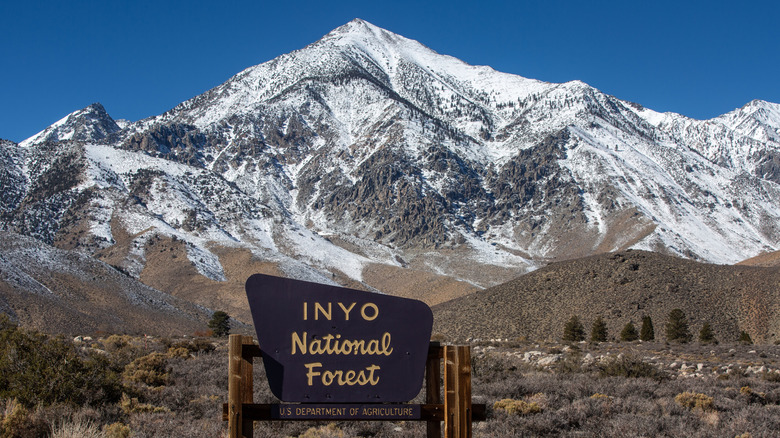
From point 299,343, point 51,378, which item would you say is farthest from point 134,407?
point 299,343

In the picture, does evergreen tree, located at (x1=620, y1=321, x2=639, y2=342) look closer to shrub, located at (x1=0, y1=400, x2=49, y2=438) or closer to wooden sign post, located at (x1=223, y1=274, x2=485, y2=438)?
shrub, located at (x1=0, y1=400, x2=49, y2=438)

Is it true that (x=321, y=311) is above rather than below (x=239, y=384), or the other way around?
above

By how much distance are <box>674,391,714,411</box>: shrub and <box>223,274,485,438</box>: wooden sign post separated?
663 centimetres

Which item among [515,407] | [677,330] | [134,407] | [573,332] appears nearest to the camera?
[134,407]

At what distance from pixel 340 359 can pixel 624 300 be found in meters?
41.3

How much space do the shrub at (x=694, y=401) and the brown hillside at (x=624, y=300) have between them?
28877mm

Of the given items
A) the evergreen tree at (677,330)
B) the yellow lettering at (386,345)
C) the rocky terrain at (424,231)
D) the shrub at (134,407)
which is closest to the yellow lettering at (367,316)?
the yellow lettering at (386,345)

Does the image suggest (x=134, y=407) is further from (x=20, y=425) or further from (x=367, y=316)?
(x=367, y=316)

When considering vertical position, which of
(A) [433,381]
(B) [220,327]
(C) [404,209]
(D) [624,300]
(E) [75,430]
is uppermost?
(C) [404,209]

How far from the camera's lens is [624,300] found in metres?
43.1

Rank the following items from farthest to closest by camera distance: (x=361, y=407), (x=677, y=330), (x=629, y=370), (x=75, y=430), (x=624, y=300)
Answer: (x=624, y=300) → (x=677, y=330) → (x=629, y=370) → (x=75, y=430) → (x=361, y=407)

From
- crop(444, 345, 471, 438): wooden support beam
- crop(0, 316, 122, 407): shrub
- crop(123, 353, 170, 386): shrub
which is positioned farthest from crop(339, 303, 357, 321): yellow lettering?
crop(123, 353, 170, 386): shrub

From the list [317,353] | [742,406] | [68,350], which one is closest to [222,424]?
[68,350]

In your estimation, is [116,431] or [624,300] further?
[624,300]
